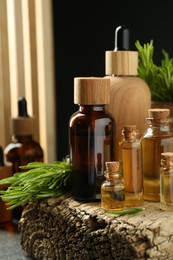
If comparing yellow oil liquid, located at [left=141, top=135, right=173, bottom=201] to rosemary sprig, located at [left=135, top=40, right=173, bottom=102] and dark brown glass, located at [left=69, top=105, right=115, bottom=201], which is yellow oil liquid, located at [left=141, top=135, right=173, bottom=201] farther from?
rosemary sprig, located at [left=135, top=40, right=173, bottom=102]

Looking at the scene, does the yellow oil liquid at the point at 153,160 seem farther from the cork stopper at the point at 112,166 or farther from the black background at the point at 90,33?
the black background at the point at 90,33

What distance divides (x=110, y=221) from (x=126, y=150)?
0.13 m

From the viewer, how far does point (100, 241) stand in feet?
2.55

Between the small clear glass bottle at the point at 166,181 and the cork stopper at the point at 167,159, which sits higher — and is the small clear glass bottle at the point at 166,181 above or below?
below

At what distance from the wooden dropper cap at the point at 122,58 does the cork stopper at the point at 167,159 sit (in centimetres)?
21

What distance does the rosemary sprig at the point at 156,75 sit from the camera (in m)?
1.08

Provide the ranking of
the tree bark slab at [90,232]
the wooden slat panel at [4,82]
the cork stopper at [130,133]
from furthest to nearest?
the wooden slat panel at [4,82] → the cork stopper at [130,133] → the tree bark slab at [90,232]

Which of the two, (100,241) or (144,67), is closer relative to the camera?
(100,241)

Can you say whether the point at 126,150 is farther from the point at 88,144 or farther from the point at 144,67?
the point at 144,67

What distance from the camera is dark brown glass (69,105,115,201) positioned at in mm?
864

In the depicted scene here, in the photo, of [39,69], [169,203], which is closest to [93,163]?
[169,203]

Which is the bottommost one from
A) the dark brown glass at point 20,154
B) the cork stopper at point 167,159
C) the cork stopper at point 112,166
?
the dark brown glass at point 20,154

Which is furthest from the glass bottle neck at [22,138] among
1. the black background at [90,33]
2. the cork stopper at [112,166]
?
the cork stopper at [112,166]

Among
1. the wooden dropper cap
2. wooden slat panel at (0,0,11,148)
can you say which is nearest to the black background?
wooden slat panel at (0,0,11,148)
